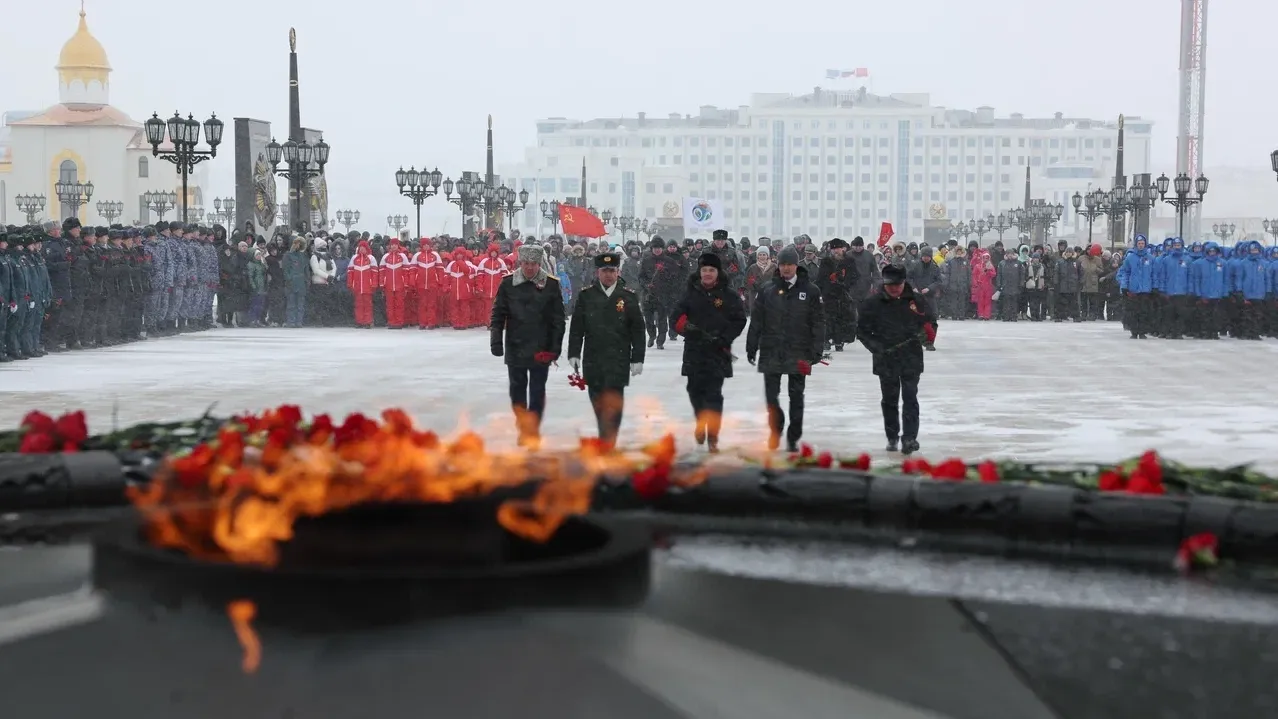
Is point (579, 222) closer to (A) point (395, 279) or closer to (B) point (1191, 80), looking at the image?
(A) point (395, 279)

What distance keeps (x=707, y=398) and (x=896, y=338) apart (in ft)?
4.81

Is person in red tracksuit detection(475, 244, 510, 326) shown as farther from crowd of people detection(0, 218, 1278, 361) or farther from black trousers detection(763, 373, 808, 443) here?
black trousers detection(763, 373, 808, 443)

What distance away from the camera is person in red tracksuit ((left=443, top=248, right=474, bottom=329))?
90.6ft

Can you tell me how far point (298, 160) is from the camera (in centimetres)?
2953

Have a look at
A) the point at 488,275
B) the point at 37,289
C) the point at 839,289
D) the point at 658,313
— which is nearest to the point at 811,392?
the point at 839,289

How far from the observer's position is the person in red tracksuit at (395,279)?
27934 millimetres

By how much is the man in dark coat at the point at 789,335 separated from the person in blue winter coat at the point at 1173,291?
16.0 metres

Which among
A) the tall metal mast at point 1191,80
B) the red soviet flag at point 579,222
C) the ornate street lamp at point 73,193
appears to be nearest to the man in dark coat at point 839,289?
the red soviet flag at point 579,222

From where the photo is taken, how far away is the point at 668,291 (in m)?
22.6

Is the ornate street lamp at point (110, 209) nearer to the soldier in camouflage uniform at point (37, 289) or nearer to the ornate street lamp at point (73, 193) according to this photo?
the ornate street lamp at point (73, 193)

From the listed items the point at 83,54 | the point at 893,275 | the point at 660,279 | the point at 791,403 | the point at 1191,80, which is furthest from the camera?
the point at 1191,80

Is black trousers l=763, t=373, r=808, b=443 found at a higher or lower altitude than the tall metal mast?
lower

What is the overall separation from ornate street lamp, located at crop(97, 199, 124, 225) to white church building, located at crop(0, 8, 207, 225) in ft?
7.88

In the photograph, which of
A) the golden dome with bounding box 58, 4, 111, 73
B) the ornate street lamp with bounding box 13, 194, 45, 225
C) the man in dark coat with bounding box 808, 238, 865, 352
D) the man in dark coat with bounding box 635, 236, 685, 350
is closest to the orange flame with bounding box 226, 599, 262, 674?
the man in dark coat with bounding box 808, 238, 865, 352
